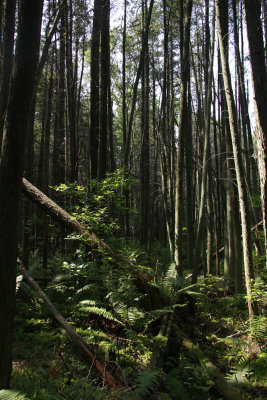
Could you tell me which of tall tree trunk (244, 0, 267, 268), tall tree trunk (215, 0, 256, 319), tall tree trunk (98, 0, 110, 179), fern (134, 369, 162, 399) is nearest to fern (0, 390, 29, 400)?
fern (134, 369, 162, 399)

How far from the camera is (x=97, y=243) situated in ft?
15.9

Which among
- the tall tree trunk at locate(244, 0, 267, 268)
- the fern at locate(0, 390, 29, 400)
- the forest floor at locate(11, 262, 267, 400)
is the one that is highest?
the tall tree trunk at locate(244, 0, 267, 268)

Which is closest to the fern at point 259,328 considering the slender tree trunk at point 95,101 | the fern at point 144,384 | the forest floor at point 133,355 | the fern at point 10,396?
the forest floor at point 133,355

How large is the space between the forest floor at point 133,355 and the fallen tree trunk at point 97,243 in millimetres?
440

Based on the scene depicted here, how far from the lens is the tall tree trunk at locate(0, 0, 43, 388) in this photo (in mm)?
2340

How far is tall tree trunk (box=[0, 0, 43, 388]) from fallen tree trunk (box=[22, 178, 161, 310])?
2.40 m

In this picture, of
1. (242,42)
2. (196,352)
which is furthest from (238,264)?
(242,42)

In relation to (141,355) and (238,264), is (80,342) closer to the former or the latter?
(141,355)

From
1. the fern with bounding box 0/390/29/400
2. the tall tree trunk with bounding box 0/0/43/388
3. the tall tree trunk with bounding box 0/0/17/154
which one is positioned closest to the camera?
the fern with bounding box 0/390/29/400

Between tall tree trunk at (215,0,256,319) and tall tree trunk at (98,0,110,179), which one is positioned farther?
tall tree trunk at (98,0,110,179)

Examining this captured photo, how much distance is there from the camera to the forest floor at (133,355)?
106 inches

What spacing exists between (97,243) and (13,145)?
278 cm

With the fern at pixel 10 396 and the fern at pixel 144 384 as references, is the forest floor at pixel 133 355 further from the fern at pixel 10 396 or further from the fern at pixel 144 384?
the fern at pixel 10 396

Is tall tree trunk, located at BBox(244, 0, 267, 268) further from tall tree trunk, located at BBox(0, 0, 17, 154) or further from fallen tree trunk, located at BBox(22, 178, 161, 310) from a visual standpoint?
tall tree trunk, located at BBox(0, 0, 17, 154)
